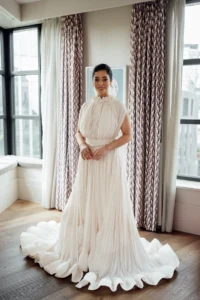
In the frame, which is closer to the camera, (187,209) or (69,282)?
(69,282)

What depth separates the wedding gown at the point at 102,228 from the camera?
2275 mm

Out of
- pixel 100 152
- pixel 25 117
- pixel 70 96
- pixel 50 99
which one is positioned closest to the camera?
pixel 100 152

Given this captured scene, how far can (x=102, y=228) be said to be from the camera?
234cm

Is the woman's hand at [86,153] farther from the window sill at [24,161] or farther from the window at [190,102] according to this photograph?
the window sill at [24,161]

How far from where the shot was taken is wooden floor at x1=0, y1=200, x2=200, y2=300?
6.76ft

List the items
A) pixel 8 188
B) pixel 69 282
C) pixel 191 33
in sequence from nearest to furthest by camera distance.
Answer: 1. pixel 69 282
2. pixel 191 33
3. pixel 8 188

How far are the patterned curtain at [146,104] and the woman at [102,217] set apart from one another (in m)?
0.74

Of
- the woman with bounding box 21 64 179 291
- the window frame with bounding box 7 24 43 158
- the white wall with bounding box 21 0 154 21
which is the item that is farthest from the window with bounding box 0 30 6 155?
the woman with bounding box 21 64 179 291

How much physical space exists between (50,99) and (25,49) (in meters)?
1.01

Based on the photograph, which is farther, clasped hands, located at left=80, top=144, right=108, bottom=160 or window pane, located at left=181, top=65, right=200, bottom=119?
window pane, located at left=181, top=65, right=200, bottom=119

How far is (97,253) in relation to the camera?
2.31 metres

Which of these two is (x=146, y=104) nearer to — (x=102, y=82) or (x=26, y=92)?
(x=102, y=82)

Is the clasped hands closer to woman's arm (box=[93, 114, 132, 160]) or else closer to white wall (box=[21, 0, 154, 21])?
woman's arm (box=[93, 114, 132, 160])

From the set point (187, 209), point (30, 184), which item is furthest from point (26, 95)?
point (187, 209)
